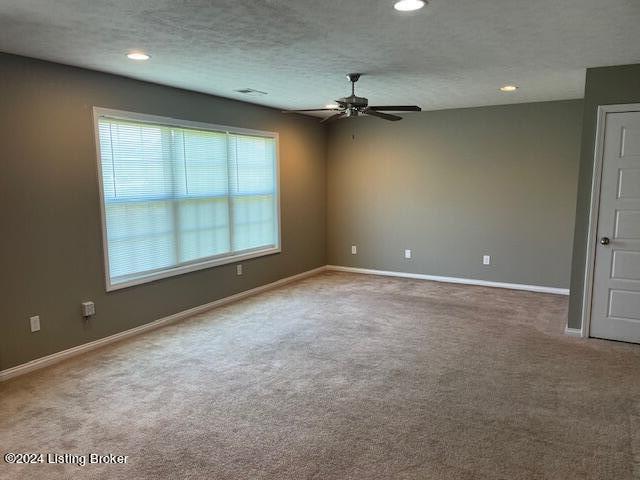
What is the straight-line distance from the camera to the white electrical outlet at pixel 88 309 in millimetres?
4022

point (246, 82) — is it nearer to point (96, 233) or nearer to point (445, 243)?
point (96, 233)

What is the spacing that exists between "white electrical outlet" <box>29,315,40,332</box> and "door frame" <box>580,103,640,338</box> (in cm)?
481

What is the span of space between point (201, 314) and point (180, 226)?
102 cm

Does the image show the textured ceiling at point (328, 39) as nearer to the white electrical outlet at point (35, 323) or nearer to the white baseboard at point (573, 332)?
the white electrical outlet at point (35, 323)

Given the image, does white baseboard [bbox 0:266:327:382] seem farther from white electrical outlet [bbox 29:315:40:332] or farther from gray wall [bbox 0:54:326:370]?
white electrical outlet [bbox 29:315:40:332]

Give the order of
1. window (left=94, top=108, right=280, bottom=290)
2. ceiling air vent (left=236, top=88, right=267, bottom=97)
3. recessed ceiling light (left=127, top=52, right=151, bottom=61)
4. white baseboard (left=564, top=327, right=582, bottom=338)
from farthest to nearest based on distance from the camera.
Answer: ceiling air vent (left=236, top=88, right=267, bottom=97) → white baseboard (left=564, top=327, right=582, bottom=338) → window (left=94, top=108, right=280, bottom=290) → recessed ceiling light (left=127, top=52, right=151, bottom=61)

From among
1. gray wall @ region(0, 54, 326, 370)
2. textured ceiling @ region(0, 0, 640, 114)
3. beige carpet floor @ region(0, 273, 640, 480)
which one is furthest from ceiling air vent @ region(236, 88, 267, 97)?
beige carpet floor @ region(0, 273, 640, 480)

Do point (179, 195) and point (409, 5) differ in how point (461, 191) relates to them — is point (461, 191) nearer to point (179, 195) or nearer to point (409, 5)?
point (179, 195)

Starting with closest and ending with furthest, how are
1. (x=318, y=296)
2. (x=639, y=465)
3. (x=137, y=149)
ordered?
(x=639, y=465) < (x=137, y=149) < (x=318, y=296)

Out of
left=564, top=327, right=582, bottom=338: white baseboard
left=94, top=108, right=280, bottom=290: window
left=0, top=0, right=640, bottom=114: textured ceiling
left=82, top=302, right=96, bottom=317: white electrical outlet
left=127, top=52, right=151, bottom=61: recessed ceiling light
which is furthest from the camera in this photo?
left=564, top=327, right=582, bottom=338: white baseboard

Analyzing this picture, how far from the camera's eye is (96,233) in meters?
4.09

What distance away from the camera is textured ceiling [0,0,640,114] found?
2510 mm

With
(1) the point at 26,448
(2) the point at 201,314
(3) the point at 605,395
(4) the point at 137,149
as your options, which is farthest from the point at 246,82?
(3) the point at 605,395

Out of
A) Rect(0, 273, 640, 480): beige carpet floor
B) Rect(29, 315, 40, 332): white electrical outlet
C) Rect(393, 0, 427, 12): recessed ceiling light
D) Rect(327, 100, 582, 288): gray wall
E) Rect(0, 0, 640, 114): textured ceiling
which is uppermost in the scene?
Rect(0, 0, 640, 114): textured ceiling
